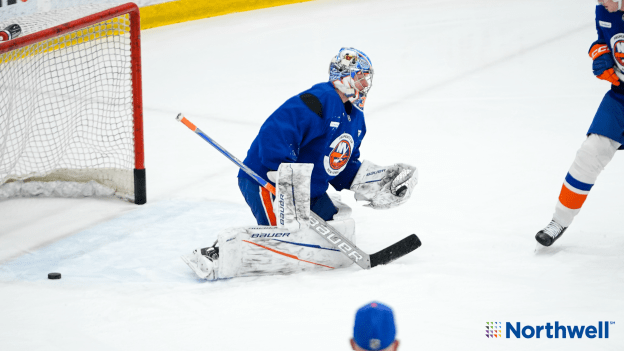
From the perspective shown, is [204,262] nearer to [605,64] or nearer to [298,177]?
[298,177]

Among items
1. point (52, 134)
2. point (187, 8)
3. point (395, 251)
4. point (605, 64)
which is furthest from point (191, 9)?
point (605, 64)

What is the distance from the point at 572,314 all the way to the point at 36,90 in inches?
116

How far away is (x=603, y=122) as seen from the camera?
95.0 inches

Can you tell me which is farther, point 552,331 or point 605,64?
point 605,64

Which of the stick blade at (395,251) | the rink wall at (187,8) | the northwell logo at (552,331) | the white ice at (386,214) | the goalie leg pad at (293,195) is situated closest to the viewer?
the northwell logo at (552,331)

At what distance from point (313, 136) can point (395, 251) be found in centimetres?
53

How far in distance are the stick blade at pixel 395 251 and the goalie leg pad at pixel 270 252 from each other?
14 cm

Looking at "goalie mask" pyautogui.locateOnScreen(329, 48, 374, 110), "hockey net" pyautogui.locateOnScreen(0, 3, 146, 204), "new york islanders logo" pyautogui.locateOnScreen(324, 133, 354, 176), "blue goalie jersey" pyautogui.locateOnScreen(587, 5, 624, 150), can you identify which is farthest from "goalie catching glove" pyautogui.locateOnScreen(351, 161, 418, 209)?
"hockey net" pyautogui.locateOnScreen(0, 3, 146, 204)

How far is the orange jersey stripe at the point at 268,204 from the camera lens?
246 cm

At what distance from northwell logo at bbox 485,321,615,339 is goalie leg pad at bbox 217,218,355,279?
767 mm

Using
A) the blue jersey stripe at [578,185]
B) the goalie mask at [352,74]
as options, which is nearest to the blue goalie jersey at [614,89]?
the blue jersey stripe at [578,185]

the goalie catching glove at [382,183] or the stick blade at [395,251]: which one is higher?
the goalie catching glove at [382,183]

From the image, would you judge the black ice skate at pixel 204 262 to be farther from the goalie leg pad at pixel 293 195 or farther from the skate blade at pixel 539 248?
the skate blade at pixel 539 248

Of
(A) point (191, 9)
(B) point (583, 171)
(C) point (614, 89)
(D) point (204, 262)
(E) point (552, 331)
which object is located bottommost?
(D) point (204, 262)
